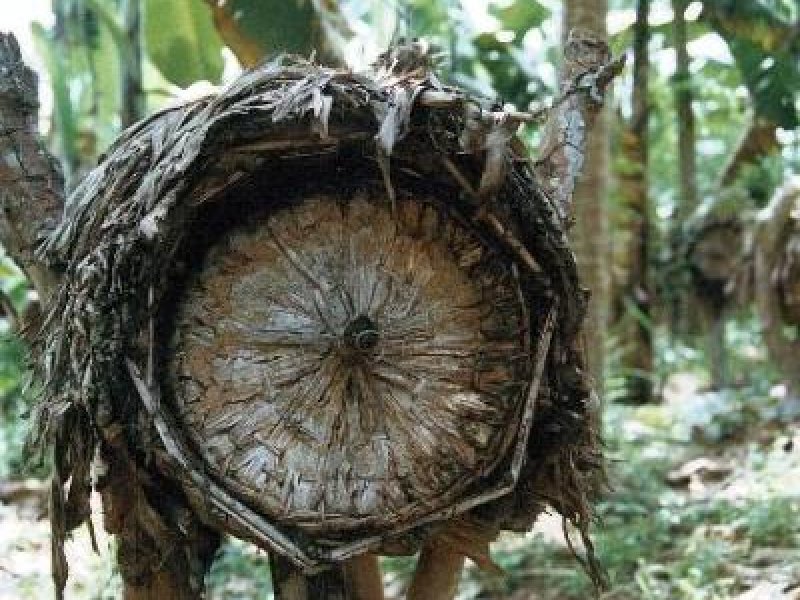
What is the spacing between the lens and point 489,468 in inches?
67.2

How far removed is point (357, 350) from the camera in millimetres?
1672

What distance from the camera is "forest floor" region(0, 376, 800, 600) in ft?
11.6

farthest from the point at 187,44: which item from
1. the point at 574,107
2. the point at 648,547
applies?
the point at 648,547

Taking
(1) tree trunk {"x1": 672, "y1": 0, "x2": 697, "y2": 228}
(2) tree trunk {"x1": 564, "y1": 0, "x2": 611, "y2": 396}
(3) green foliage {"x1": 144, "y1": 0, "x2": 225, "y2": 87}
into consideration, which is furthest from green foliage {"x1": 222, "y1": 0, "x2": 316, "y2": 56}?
(1) tree trunk {"x1": 672, "y1": 0, "x2": 697, "y2": 228}

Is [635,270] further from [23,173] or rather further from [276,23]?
[23,173]

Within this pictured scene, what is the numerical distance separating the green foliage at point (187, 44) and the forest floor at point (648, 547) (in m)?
1.46

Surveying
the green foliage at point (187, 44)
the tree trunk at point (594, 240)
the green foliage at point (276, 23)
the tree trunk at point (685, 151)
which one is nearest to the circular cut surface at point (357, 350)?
the green foliage at point (276, 23)

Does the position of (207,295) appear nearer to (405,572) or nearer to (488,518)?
(488,518)

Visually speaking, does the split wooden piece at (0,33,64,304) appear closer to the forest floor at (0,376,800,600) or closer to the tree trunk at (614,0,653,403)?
the forest floor at (0,376,800,600)

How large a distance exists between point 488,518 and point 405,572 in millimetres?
2472

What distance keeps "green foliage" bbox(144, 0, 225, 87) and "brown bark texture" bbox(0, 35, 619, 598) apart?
1.96 meters

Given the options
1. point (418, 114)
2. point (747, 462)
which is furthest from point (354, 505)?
point (747, 462)

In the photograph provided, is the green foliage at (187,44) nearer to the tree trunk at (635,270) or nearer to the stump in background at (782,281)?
the stump in background at (782,281)

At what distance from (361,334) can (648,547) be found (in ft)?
9.02
